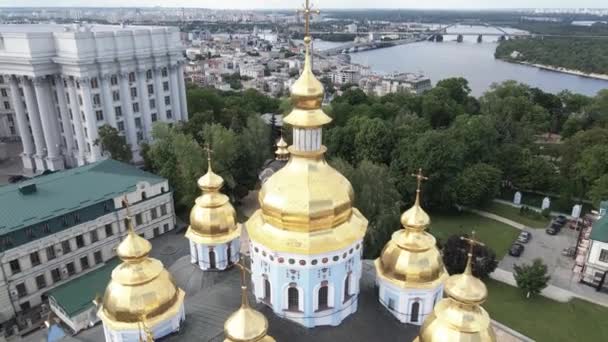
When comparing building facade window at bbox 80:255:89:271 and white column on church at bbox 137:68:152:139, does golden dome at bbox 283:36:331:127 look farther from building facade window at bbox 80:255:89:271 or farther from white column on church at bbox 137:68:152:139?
white column on church at bbox 137:68:152:139

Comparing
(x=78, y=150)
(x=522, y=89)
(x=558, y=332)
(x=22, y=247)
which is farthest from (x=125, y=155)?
(x=522, y=89)

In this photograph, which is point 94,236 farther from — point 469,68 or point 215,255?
point 469,68

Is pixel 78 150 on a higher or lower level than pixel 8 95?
lower

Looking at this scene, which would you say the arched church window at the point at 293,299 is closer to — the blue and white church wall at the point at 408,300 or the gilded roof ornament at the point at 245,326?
the gilded roof ornament at the point at 245,326

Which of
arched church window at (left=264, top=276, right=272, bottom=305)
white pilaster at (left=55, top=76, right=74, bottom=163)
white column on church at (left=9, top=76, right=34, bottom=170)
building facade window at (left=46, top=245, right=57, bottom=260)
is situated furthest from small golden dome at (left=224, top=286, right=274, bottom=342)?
white column on church at (left=9, top=76, right=34, bottom=170)

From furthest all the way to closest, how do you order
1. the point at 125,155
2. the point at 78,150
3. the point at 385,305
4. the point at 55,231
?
the point at 78,150 → the point at 125,155 → the point at 55,231 → the point at 385,305

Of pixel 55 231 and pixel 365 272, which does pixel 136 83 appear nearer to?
pixel 55 231

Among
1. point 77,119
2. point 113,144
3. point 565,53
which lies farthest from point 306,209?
point 565,53
